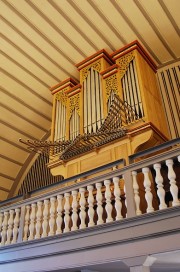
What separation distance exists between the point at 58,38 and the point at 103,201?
430 cm

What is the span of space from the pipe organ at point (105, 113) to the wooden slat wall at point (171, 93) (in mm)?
342

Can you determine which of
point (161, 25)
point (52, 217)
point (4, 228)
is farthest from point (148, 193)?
point (161, 25)

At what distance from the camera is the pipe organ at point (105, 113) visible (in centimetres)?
594

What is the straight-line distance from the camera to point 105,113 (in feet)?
21.8

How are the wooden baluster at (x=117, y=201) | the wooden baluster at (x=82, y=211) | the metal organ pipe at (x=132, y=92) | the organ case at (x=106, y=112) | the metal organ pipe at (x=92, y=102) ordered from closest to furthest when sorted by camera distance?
the wooden baluster at (x=117, y=201), the wooden baluster at (x=82, y=211), the organ case at (x=106, y=112), the metal organ pipe at (x=132, y=92), the metal organ pipe at (x=92, y=102)

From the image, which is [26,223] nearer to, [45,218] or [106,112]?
[45,218]

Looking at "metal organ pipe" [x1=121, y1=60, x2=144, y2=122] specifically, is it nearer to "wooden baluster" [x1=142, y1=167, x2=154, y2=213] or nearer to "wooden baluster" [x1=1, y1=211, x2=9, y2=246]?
"wooden baluster" [x1=142, y1=167, x2=154, y2=213]

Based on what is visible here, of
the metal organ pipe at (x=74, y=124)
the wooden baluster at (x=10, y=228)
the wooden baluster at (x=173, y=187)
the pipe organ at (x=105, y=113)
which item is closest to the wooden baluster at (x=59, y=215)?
the wooden baluster at (x=10, y=228)

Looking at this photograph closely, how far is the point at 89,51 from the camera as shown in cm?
771

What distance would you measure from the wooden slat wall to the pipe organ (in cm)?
34

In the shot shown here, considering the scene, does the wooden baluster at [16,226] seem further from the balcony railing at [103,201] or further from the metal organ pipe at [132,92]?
the metal organ pipe at [132,92]

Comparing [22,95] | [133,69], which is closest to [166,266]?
[133,69]

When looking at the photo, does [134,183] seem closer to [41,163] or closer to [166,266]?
[166,266]

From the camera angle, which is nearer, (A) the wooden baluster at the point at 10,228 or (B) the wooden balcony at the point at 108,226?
(B) the wooden balcony at the point at 108,226
